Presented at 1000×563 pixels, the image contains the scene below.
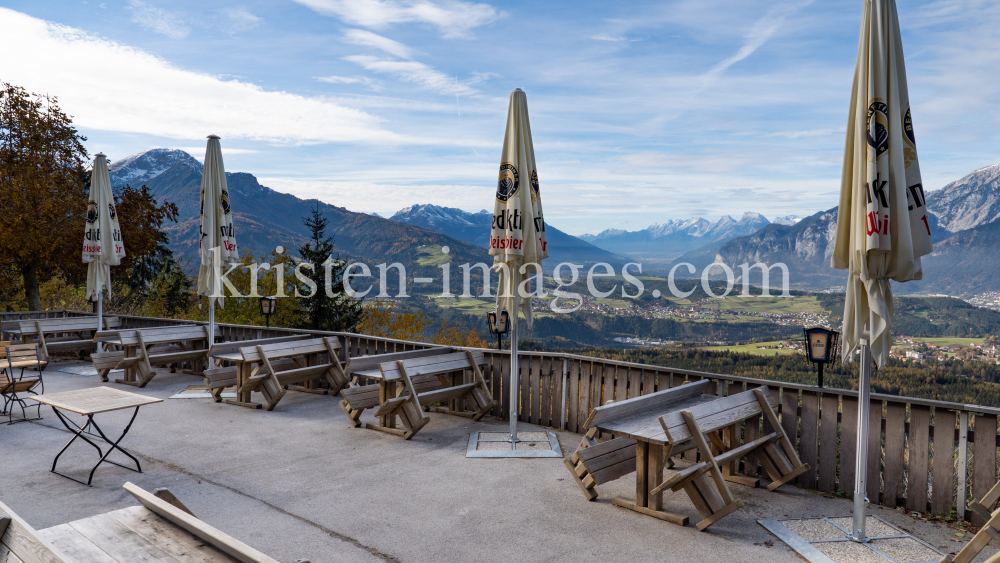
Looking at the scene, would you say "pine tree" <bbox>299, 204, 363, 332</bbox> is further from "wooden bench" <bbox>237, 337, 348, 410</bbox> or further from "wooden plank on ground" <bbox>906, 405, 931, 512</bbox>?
"wooden plank on ground" <bbox>906, 405, 931, 512</bbox>

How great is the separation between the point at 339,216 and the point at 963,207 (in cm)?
13813

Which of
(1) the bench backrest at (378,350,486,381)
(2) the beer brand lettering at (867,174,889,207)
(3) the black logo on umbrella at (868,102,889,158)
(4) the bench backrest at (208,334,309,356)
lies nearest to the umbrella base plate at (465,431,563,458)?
(1) the bench backrest at (378,350,486,381)

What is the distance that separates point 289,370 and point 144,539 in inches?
275

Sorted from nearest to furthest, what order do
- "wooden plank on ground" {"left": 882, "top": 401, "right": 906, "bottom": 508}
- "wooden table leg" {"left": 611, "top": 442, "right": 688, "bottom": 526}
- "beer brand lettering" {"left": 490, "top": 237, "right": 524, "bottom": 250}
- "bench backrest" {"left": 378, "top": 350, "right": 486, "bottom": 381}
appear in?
"wooden table leg" {"left": 611, "top": 442, "right": 688, "bottom": 526} → "wooden plank on ground" {"left": 882, "top": 401, "right": 906, "bottom": 508} → "beer brand lettering" {"left": 490, "top": 237, "right": 524, "bottom": 250} → "bench backrest" {"left": 378, "top": 350, "right": 486, "bottom": 381}

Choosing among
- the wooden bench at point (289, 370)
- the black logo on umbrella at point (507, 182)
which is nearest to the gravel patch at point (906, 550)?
the black logo on umbrella at point (507, 182)

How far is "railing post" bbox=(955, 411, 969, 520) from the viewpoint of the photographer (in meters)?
4.55

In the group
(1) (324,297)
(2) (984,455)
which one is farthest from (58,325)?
(1) (324,297)

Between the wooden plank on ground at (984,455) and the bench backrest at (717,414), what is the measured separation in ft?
5.14

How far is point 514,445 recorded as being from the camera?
646 cm

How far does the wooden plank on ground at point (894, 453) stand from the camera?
16.0 ft

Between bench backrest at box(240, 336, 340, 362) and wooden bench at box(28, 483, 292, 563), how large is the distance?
5.96 m

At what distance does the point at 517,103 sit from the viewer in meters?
6.26

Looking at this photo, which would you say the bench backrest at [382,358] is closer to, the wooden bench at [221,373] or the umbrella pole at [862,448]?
the wooden bench at [221,373]

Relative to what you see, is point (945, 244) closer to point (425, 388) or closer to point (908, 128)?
point (425, 388)
